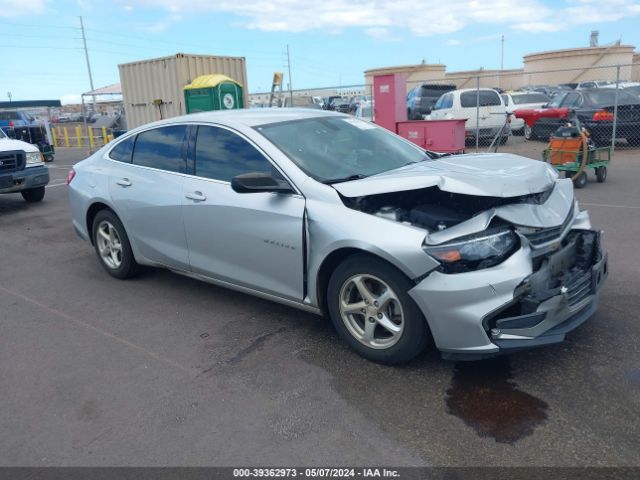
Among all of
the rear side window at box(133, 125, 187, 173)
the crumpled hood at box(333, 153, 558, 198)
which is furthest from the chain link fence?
the rear side window at box(133, 125, 187, 173)

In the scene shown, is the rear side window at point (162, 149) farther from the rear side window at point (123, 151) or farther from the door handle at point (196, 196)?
the door handle at point (196, 196)

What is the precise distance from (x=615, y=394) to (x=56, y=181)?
13963mm

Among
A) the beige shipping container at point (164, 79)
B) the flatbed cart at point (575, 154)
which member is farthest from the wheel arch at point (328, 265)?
the beige shipping container at point (164, 79)

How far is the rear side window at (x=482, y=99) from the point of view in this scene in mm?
17281

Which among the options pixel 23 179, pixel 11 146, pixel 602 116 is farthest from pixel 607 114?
pixel 11 146

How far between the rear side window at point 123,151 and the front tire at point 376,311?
2749mm

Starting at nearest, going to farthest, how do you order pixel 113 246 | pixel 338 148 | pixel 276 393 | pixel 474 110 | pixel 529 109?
pixel 276 393, pixel 338 148, pixel 113 246, pixel 529 109, pixel 474 110

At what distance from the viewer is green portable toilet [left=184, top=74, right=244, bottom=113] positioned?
15016 millimetres

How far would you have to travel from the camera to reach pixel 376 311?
11.7 feet

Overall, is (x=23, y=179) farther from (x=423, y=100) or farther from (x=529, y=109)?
(x=423, y=100)

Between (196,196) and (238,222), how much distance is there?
530 mm

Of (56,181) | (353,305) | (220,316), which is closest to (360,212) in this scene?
(353,305)

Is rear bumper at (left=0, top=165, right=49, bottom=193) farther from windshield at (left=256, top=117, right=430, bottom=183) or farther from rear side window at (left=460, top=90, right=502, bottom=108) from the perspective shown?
rear side window at (left=460, top=90, right=502, bottom=108)

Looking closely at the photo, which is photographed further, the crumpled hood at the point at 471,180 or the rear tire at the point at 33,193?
the rear tire at the point at 33,193
